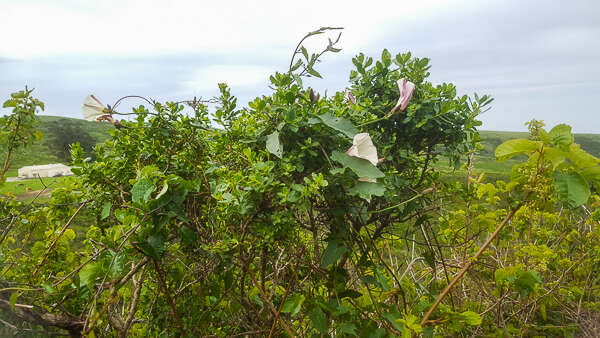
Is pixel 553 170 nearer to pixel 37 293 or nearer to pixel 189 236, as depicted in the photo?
pixel 189 236

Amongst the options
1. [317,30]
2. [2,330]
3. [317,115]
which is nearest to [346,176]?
[317,115]

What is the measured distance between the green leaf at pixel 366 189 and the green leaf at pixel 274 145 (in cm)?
22

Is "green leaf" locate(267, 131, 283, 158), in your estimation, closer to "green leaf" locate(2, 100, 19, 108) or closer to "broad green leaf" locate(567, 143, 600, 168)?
"broad green leaf" locate(567, 143, 600, 168)

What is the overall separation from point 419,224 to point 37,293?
153 cm

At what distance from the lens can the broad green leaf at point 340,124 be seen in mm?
902

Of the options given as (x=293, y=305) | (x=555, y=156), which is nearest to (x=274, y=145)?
(x=293, y=305)

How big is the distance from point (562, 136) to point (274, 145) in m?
0.78

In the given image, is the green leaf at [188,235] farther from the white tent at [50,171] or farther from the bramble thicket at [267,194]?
the white tent at [50,171]

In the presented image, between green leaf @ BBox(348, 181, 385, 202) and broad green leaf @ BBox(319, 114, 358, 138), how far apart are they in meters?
0.14

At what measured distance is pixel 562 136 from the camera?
0.89m

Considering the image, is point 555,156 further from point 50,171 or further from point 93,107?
point 50,171

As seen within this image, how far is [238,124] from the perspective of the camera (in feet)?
3.45

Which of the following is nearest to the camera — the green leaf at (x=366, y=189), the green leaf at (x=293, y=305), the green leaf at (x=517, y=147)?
the green leaf at (x=366, y=189)

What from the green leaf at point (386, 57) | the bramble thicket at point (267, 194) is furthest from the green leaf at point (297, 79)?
the green leaf at point (386, 57)
